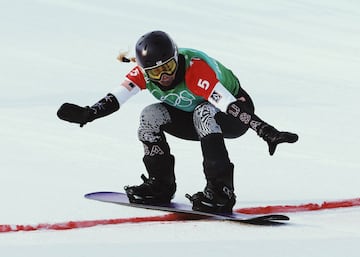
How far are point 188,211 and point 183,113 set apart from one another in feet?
1.72

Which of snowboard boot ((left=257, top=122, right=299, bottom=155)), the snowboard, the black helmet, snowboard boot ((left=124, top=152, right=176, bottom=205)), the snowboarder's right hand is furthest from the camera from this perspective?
snowboard boot ((left=124, top=152, right=176, bottom=205))

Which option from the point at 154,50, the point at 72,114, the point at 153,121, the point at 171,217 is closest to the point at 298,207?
the point at 171,217

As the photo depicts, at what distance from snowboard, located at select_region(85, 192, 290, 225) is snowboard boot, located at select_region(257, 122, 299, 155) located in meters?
0.38

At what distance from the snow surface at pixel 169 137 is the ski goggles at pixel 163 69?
371 mm

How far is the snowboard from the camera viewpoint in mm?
4809

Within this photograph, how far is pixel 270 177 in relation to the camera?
6410 millimetres

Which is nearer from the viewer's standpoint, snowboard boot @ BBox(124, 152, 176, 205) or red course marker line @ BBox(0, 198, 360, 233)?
red course marker line @ BBox(0, 198, 360, 233)

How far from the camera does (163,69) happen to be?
5.04 metres

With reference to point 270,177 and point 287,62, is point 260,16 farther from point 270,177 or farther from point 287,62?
point 270,177

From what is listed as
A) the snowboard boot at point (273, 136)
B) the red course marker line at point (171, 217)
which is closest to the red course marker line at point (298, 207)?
the red course marker line at point (171, 217)

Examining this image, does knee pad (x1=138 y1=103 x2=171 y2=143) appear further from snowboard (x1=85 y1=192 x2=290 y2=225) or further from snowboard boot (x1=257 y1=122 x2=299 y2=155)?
snowboard boot (x1=257 y1=122 x2=299 y2=155)

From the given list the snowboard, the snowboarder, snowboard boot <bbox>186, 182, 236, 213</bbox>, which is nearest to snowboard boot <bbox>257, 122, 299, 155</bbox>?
the snowboarder

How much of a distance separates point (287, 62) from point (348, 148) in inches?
274

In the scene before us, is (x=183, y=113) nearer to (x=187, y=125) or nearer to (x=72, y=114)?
(x=187, y=125)
